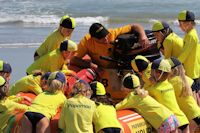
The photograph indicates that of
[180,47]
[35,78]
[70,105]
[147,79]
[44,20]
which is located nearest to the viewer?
[70,105]

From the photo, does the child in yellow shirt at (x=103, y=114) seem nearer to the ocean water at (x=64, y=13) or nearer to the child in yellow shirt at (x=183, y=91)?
the child in yellow shirt at (x=183, y=91)

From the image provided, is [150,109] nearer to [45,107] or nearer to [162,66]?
[162,66]

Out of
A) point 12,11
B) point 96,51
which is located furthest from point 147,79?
point 12,11

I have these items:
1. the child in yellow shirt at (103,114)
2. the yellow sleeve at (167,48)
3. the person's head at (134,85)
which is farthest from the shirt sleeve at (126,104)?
the yellow sleeve at (167,48)

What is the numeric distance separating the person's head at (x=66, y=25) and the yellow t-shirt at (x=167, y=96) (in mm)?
1764

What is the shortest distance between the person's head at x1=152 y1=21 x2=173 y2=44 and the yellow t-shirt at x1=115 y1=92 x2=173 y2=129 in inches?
68.8

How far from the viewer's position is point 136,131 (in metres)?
6.52

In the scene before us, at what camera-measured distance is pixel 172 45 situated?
8.11 m

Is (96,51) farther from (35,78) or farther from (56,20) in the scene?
(56,20)

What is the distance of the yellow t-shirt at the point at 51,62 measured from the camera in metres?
7.75

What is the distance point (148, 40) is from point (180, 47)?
26.0 inches

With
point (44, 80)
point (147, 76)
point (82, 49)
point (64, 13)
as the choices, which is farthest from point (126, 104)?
point (64, 13)

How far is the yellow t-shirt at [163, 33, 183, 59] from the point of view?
317 inches

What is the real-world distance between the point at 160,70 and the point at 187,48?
1462mm
